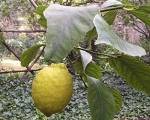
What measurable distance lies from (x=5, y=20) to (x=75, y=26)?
8.20 meters

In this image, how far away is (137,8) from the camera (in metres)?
0.61

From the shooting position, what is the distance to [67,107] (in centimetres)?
567

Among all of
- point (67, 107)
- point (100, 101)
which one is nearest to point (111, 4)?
point (100, 101)

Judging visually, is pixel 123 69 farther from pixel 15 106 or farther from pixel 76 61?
pixel 15 106

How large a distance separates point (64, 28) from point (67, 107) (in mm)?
5241

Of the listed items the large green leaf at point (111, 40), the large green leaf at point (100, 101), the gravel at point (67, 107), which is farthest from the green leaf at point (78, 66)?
the gravel at point (67, 107)

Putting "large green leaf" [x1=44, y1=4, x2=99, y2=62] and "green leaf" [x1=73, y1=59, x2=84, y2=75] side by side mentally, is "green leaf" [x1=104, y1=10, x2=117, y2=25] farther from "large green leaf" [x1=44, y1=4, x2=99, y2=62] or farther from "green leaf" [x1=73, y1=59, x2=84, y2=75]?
"large green leaf" [x1=44, y1=4, x2=99, y2=62]

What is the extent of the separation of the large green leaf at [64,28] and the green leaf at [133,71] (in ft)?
0.61

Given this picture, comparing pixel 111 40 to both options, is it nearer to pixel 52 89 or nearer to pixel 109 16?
pixel 52 89

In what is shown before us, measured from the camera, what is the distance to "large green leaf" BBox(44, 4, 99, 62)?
1.55ft

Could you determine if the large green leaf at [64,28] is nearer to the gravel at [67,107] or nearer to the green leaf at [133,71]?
the green leaf at [133,71]

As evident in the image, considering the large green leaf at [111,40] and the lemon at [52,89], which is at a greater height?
the large green leaf at [111,40]

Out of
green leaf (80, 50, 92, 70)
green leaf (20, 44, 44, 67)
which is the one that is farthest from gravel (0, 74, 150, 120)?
green leaf (80, 50, 92, 70)

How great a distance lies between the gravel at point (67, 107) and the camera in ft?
17.1
